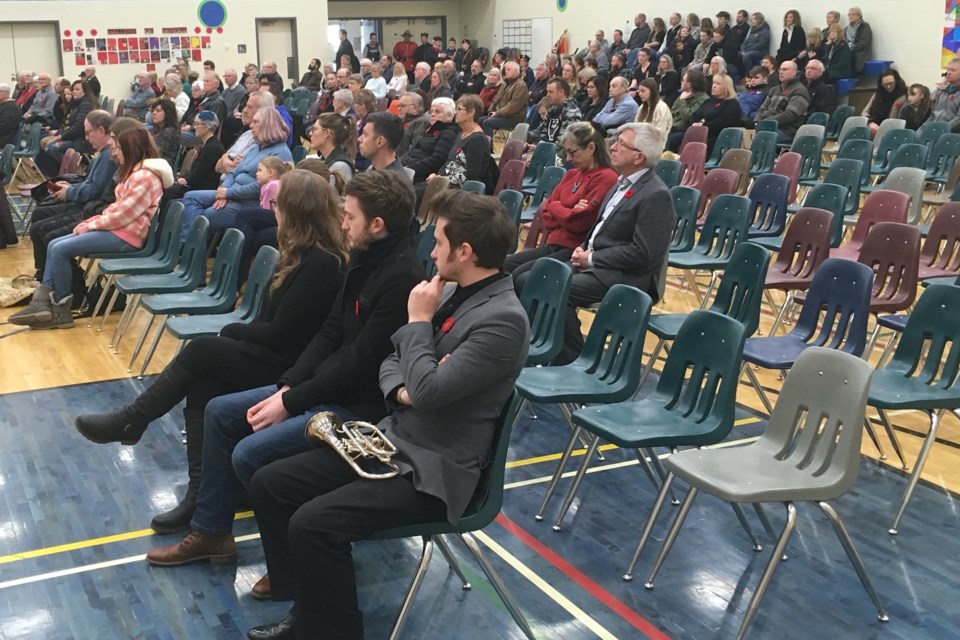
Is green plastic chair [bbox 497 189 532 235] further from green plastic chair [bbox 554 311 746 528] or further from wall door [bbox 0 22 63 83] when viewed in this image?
wall door [bbox 0 22 63 83]

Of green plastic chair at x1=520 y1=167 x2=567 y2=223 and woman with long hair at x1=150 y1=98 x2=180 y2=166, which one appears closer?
green plastic chair at x1=520 y1=167 x2=567 y2=223

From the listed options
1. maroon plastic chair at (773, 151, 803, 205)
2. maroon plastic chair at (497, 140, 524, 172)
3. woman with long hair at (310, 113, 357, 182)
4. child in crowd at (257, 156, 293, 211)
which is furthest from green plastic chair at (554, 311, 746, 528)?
maroon plastic chair at (497, 140, 524, 172)

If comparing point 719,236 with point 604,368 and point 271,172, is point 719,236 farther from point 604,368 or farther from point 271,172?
point 271,172

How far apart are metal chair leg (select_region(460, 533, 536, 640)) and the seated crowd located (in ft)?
0.44

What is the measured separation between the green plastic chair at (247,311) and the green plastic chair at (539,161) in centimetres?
428

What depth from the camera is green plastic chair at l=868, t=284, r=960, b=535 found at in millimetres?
3854

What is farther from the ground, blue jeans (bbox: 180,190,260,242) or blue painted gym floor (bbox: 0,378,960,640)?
blue jeans (bbox: 180,190,260,242)

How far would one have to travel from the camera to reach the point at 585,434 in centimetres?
478

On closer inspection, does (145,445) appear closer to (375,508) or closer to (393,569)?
(393,569)

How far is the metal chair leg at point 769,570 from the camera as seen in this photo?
3.04m

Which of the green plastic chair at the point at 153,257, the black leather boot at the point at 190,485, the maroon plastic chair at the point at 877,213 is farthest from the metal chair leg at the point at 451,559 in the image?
the green plastic chair at the point at 153,257

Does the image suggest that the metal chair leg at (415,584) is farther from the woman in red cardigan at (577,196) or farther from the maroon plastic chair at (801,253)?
the maroon plastic chair at (801,253)

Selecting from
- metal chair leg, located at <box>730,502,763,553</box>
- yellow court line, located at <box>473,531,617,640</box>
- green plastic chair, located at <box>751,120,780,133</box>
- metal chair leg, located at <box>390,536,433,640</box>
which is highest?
green plastic chair, located at <box>751,120,780,133</box>

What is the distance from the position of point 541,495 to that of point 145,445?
186 centimetres
